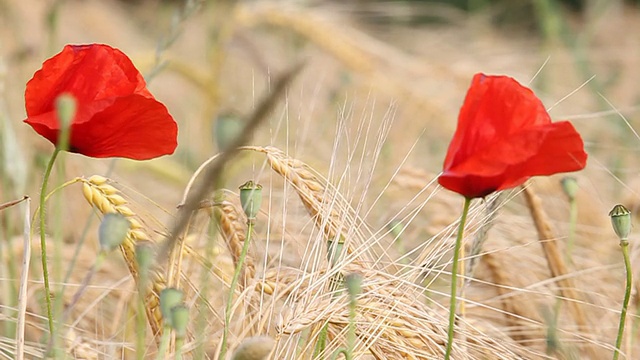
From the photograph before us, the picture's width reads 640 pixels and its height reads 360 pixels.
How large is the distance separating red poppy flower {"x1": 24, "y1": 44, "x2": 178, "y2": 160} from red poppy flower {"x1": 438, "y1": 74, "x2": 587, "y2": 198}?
15 centimetres

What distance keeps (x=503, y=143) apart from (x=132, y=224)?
23cm

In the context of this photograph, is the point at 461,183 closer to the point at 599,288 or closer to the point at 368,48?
the point at 599,288

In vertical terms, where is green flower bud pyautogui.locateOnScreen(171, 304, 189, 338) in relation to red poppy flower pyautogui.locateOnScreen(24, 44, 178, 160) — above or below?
below

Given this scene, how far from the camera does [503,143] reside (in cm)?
49

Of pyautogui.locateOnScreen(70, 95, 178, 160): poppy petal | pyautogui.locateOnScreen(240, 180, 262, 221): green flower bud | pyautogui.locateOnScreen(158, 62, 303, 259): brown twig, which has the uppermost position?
pyautogui.locateOnScreen(70, 95, 178, 160): poppy petal

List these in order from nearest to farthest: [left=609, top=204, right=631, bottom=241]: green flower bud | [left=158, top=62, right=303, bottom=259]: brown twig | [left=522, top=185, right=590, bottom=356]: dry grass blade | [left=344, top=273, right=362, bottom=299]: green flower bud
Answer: [left=158, top=62, right=303, bottom=259]: brown twig
[left=344, top=273, right=362, bottom=299]: green flower bud
[left=609, top=204, right=631, bottom=241]: green flower bud
[left=522, top=185, right=590, bottom=356]: dry grass blade

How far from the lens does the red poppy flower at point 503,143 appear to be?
487 mm

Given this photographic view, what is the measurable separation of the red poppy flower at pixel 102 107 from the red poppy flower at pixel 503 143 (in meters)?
0.15

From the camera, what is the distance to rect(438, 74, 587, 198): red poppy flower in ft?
1.60

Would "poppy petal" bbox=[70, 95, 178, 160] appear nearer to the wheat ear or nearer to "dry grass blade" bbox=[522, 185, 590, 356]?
the wheat ear

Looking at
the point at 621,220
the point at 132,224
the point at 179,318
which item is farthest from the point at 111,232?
the point at 621,220

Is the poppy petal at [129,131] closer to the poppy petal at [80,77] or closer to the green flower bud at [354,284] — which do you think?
the poppy petal at [80,77]

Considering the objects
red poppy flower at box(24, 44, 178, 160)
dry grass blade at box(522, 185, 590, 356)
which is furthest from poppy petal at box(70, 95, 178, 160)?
dry grass blade at box(522, 185, 590, 356)

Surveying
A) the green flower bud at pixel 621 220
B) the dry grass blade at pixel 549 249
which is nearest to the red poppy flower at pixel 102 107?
the green flower bud at pixel 621 220
